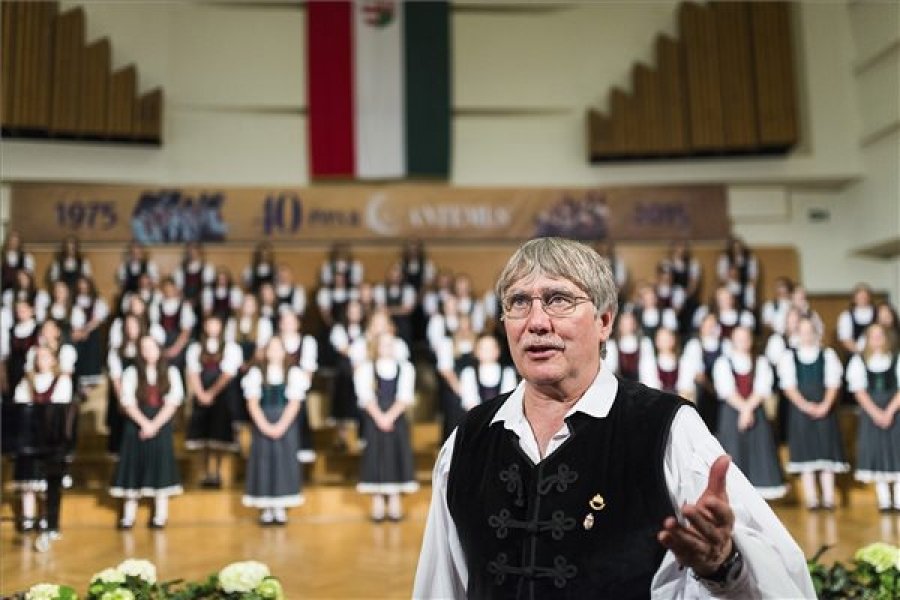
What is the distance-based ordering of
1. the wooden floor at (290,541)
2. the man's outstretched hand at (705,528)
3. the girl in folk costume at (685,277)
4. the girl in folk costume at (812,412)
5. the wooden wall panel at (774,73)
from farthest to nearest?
the wooden wall panel at (774,73), the girl in folk costume at (685,277), the girl in folk costume at (812,412), the wooden floor at (290,541), the man's outstretched hand at (705,528)

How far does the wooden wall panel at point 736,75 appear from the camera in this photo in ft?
34.8

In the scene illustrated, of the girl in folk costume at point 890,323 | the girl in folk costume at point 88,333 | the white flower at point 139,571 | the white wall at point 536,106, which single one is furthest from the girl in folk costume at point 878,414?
the girl in folk costume at point 88,333

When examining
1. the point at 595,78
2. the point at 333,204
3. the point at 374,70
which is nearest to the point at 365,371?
the point at 333,204

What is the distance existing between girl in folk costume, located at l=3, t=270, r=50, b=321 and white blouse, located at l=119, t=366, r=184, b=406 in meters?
2.20

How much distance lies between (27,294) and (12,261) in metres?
0.84

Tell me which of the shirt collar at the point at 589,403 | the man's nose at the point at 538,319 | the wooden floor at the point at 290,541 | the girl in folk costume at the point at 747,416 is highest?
the man's nose at the point at 538,319

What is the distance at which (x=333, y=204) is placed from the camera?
35.7 feet

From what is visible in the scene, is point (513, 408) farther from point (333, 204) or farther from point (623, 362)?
point (333, 204)

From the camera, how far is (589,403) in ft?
5.11

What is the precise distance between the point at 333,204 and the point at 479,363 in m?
4.44

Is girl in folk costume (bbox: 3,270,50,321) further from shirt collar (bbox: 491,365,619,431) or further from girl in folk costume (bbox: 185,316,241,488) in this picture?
shirt collar (bbox: 491,365,619,431)

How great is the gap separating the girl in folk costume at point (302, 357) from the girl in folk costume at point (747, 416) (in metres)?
2.99

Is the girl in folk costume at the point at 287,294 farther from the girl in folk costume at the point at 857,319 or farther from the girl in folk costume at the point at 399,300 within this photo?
the girl in folk costume at the point at 857,319

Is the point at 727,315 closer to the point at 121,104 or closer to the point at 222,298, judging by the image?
the point at 222,298
